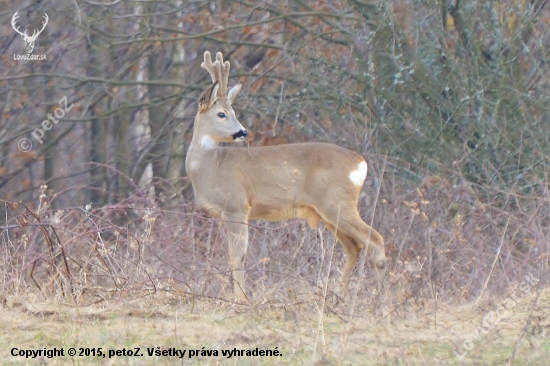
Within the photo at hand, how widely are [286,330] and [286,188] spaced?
11.2 ft

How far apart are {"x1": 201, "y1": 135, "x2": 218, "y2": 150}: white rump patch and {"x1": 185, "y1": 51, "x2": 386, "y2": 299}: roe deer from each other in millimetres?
64

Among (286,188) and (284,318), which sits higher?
(284,318)

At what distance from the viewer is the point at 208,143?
9.27m

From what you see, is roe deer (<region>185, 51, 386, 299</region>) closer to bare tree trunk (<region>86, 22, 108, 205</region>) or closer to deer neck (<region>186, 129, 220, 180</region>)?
deer neck (<region>186, 129, 220, 180</region>)

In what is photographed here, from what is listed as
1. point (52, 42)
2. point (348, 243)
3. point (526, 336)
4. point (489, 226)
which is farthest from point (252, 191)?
point (52, 42)

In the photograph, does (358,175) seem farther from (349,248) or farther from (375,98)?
(375,98)

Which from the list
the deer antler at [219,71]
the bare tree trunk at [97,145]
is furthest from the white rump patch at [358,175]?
the bare tree trunk at [97,145]

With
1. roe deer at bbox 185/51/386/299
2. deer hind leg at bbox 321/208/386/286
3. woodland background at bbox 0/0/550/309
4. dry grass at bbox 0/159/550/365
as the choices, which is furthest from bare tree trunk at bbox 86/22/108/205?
dry grass at bbox 0/159/550/365

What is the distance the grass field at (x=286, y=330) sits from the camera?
4863 millimetres

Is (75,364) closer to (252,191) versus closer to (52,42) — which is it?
(252,191)

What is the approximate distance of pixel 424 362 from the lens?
471 centimetres

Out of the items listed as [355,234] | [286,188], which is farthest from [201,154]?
[355,234]

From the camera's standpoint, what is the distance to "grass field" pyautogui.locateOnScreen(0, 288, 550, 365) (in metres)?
4.86

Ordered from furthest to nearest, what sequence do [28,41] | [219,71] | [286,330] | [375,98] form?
[28,41]
[375,98]
[219,71]
[286,330]
